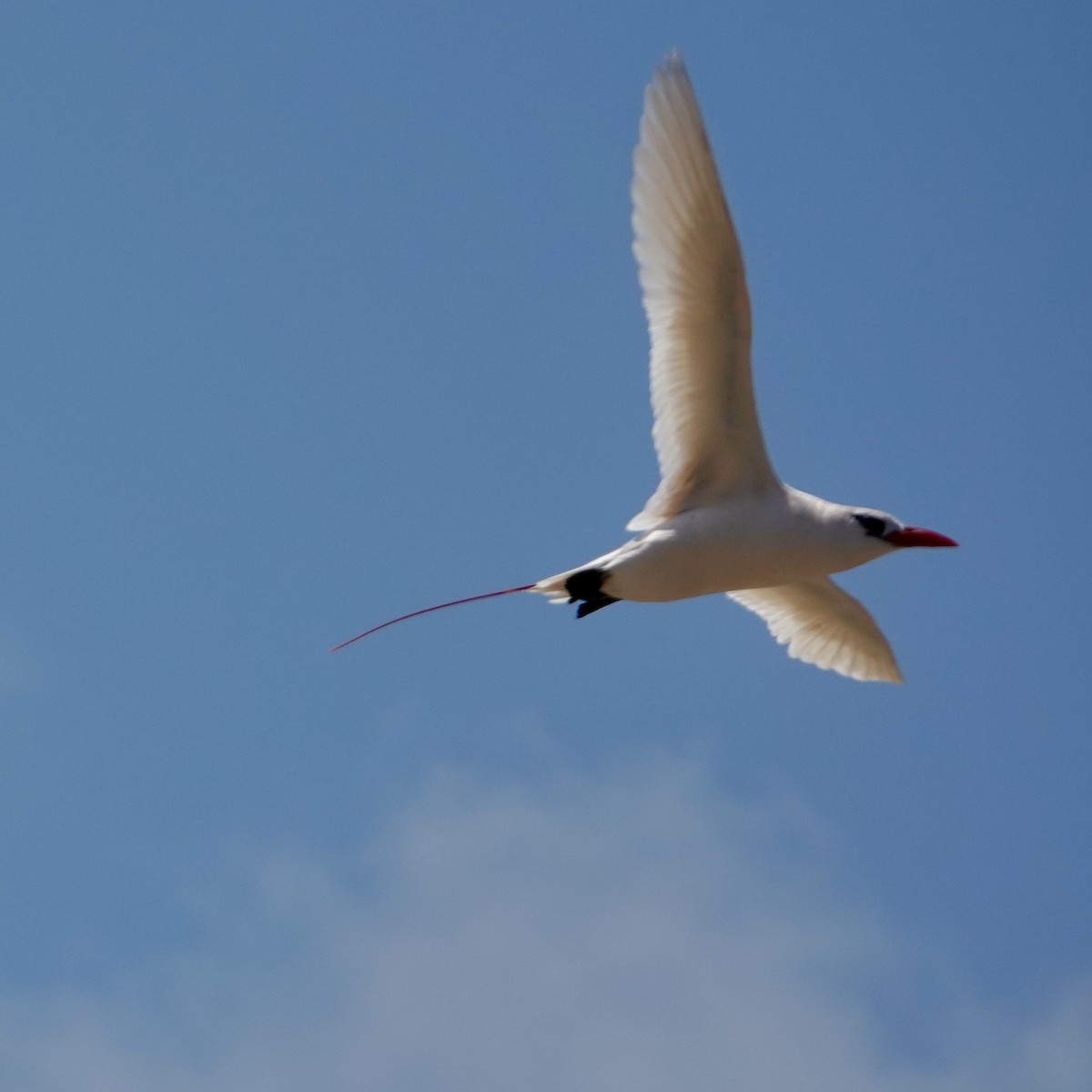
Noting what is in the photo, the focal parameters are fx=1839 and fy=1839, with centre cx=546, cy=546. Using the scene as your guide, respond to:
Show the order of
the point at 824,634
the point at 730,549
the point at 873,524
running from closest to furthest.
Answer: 1. the point at 730,549
2. the point at 873,524
3. the point at 824,634

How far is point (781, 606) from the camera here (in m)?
18.2

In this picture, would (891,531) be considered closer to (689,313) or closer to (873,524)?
(873,524)

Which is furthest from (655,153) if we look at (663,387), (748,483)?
(748,483)

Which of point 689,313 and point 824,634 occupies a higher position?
point 689,313

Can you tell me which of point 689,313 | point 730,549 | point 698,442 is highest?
point 689,313

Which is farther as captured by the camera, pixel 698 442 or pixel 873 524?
pixel 873 524

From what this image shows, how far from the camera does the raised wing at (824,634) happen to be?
1798 cm

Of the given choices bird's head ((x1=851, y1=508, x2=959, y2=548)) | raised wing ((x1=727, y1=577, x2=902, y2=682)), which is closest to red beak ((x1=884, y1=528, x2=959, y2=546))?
bird's head ((x1=851, y1=508, x2=959, y2=548))

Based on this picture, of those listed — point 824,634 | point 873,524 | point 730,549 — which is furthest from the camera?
point 824,634

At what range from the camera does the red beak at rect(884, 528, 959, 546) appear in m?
15.2

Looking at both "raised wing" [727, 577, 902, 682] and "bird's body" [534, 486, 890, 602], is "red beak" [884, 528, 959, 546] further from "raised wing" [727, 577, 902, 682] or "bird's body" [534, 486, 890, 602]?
"raised wing" [727, 577, 902, 682]

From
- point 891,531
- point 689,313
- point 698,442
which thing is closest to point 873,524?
point 891,531

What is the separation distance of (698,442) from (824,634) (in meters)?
4.35

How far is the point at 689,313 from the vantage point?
13922 mm
